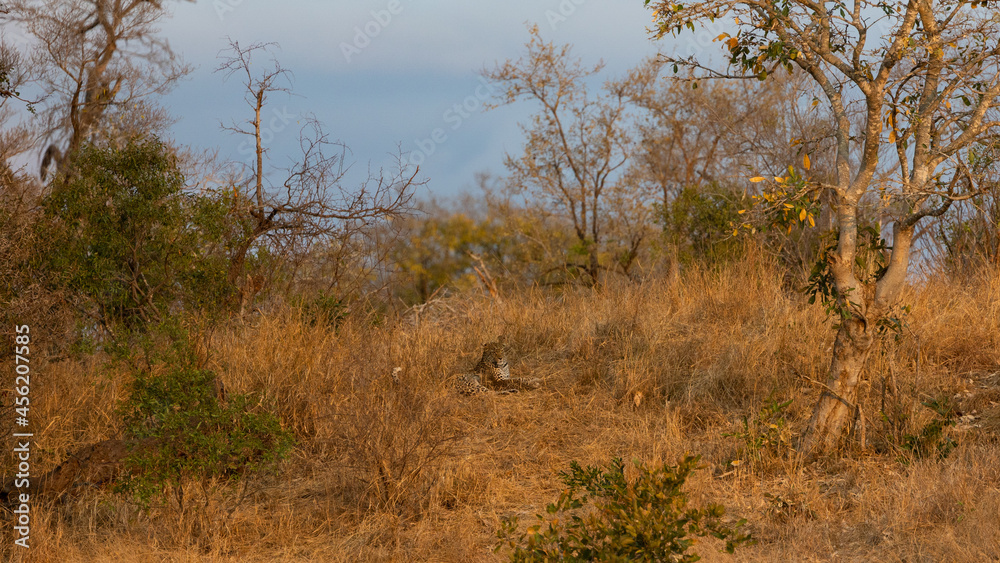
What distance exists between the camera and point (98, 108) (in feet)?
46.7

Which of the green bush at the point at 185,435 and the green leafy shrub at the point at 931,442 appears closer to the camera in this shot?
the green bush at the point at 185,435

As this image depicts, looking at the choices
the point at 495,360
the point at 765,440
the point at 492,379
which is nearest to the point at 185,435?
the point at 492,379

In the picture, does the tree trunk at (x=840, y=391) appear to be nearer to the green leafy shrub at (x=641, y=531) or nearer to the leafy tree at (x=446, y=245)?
the green leafy shrub at (x=641, y=531)

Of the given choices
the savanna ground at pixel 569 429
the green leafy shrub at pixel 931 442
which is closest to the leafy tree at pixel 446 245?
the savanna ground at pixel 569 429

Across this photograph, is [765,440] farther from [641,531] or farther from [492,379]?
[492,379]

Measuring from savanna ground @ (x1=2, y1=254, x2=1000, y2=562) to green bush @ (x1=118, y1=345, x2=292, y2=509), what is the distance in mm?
218

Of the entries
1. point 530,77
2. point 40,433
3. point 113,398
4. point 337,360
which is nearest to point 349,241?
point 337,360

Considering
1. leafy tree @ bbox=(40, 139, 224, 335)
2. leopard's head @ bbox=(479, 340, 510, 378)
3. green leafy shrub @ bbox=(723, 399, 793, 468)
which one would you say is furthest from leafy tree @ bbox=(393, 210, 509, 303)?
green leafy shrub @ bbox=(723, 399, 793, 468)

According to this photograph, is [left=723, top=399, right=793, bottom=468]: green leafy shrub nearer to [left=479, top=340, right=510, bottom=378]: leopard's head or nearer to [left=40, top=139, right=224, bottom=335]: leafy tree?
[left=479, top=340, right=510, bottom=378]: leopard's head

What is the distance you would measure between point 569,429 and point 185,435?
2590mm

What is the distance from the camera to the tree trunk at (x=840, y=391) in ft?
14.8

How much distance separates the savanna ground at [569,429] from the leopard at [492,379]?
15 cm

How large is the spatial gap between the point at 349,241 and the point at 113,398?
2708mm

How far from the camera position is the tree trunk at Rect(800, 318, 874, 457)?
14.8 ft
